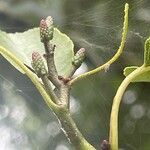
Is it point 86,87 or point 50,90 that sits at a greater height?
point 50,90

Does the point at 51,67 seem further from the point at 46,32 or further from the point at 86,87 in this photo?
the point at 86,87

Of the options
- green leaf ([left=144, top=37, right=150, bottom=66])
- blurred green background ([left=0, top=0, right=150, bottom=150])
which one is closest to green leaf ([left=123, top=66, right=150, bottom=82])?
green leaf ([left=144, top=37, right=150, bottom=66])

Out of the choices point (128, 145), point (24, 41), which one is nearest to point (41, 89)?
point (24, 41)

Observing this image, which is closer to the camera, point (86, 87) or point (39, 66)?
point (39, 66)

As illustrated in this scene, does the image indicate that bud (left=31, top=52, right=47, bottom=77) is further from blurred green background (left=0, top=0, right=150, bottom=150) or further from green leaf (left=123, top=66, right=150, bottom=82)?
blurred green background (left=0, top=0, right=150, bottom=150)

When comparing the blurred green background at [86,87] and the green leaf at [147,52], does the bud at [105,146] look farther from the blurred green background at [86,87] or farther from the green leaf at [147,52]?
the blurred green background at [86,87]

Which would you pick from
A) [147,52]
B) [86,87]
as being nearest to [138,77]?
[147,52]

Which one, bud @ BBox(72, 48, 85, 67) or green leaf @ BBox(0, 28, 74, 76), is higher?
bud @ BBox(72, 48, 85, 67)
